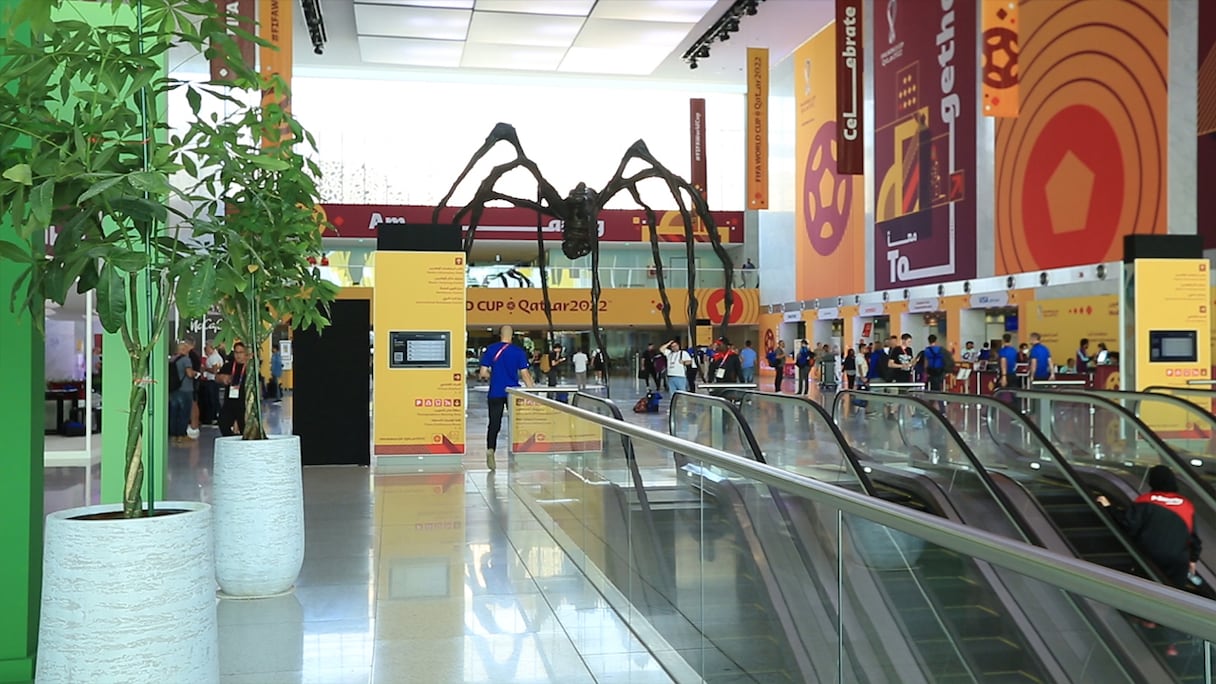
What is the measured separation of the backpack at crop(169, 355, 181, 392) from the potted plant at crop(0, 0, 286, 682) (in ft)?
40.9

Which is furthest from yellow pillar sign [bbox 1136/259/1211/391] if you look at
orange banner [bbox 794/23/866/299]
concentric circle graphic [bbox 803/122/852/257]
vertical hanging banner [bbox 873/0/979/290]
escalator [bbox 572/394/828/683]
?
concentric circle graphic [bbox 803/122/852/257]

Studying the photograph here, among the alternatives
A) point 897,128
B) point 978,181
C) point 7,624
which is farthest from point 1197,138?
point 7,624

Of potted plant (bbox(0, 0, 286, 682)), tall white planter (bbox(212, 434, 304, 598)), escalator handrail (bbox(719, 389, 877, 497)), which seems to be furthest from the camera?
escalator handrail (bbox(719, 389, 877, 497))

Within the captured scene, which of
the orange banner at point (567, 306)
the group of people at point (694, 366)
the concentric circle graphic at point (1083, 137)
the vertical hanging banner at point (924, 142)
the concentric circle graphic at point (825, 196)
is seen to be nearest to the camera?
the group of people at point (694, 366)

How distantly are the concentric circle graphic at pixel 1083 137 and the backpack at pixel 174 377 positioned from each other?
17.1m

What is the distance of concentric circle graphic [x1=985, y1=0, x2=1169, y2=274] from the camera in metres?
18.3

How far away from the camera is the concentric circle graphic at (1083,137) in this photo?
60.1 ft

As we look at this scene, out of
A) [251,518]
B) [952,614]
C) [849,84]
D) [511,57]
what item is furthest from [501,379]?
[511,57]

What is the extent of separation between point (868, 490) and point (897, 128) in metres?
22.0

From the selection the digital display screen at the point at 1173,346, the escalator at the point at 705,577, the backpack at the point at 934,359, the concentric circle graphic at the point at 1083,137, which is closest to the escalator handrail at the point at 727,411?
the escalator at the point at 705,577

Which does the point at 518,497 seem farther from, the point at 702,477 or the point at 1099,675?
the point at 1099,675

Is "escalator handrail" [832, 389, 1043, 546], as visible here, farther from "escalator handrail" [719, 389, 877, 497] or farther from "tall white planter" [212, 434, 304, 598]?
"tall white planter" [212, 434, 304, 598]

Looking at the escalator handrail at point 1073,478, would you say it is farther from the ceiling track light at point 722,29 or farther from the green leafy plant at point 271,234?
the ceiling track light at point 722,29

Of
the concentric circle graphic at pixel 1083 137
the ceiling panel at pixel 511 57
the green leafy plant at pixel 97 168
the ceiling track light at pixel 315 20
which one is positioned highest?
the ceiling panel at pixel 511 57
